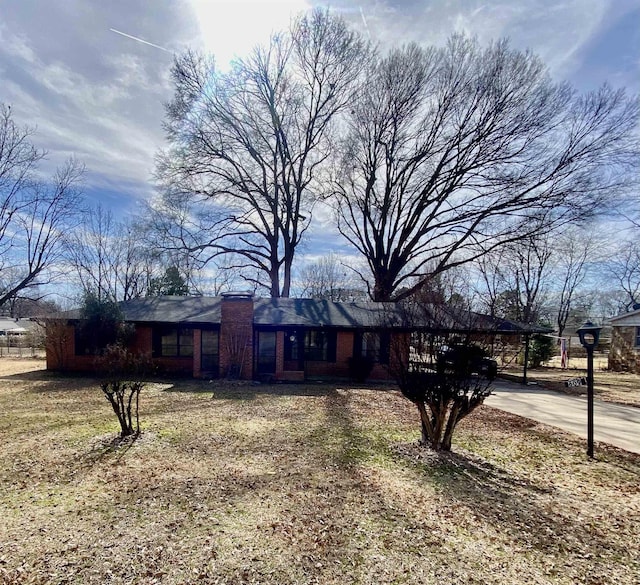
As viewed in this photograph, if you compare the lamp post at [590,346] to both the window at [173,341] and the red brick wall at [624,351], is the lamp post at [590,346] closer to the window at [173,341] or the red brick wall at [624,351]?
the window at [173,341]

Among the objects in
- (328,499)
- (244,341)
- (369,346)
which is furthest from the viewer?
(369,346)

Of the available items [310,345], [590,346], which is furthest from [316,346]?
[590,346]

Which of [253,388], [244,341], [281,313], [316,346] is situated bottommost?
[253,388]

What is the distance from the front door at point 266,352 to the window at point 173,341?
300 cm

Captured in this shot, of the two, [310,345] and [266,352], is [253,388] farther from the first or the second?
[310,345]

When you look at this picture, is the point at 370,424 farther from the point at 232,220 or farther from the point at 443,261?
the point at 232,220

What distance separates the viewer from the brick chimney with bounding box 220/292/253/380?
1347cm

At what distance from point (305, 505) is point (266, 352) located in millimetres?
10432

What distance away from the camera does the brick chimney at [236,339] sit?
13469mm

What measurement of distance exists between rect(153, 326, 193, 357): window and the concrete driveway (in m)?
11.5

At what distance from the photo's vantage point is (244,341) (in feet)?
44.3

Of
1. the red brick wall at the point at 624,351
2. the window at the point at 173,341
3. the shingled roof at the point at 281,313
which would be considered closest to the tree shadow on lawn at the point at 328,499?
the shingled roof at the point at 281,313

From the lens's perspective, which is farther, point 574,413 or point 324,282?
point 324,282

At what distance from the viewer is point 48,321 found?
580 inches
